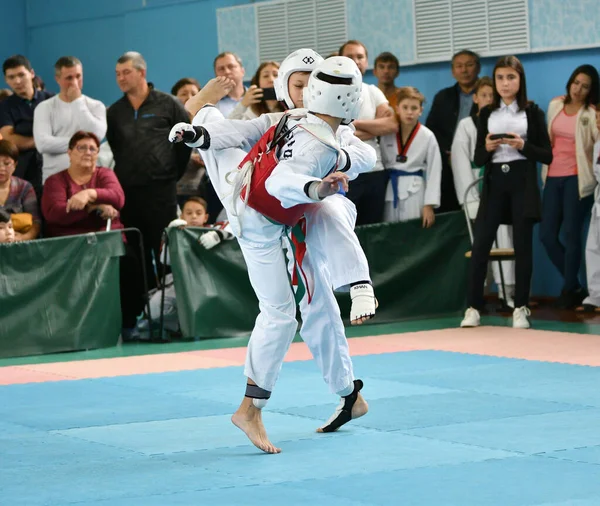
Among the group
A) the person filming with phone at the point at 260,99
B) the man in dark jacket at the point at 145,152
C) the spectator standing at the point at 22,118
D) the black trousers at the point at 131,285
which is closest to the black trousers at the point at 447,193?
the person filming with phone at the point at 260,99

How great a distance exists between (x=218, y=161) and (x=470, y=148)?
5333mm

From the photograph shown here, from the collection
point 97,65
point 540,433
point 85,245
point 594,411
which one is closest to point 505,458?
point 540,433

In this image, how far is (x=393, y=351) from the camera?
8.48m

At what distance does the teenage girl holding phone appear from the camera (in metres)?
8.91

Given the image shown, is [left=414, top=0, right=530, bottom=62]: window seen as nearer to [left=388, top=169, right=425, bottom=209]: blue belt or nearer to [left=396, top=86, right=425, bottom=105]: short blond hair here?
[left=396, top=86, right=425, bottom=105]: short blond hair

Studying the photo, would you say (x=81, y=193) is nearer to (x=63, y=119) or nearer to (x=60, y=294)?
(x=60, y=294)

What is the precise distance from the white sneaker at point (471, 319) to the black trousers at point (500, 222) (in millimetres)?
135

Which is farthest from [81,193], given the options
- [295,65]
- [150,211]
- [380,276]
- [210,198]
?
[295,65]

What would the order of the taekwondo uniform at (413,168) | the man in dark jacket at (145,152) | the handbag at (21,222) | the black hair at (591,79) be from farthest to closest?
the black hair at (591,79) < the taekwondo uniform at (413,168) < the man in dark jacket at (145,152) < the handbag at (21,222)

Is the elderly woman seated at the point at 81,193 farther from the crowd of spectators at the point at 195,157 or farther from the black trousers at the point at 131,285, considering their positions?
the black trousers at the point at 131,285

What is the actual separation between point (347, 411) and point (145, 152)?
4711 millimetres

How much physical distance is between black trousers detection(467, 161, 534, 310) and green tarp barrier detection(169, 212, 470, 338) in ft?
3.07

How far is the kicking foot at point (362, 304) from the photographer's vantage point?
4.72 meters

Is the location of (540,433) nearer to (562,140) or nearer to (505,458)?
(505,458)
